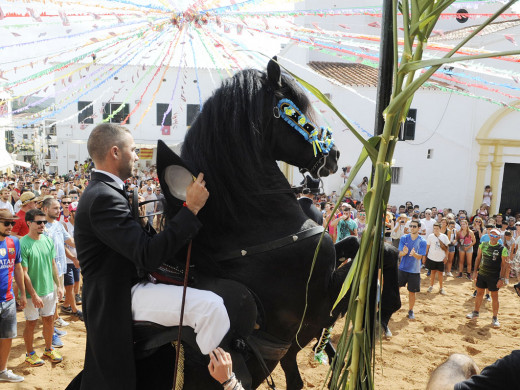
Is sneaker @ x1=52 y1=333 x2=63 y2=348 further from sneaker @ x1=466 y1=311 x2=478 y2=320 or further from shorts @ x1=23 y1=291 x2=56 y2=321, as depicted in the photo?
sneaker @ x1=466 y1=311 x2=478 y2=320

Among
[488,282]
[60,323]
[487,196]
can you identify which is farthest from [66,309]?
[487,196]

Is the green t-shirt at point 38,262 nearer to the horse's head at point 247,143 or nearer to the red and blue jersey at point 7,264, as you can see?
the red and blue jersey at point 7,264

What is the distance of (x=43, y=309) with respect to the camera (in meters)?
5.53

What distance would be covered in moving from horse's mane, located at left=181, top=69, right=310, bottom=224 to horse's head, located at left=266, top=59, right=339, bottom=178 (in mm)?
45

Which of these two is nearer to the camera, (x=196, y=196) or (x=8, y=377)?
(x=196, y=196)

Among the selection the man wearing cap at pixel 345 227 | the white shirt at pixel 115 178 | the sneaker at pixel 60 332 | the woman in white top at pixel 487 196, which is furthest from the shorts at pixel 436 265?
the woman in white top at pixel 487 196

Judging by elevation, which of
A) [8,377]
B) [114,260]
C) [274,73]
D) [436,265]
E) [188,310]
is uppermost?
[274,73]

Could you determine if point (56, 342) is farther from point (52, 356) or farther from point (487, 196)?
point (487, 196)

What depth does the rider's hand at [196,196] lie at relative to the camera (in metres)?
1.95

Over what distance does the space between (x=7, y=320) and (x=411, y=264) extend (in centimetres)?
669

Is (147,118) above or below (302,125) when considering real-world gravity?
above

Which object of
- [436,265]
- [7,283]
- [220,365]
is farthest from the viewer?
[436,265]

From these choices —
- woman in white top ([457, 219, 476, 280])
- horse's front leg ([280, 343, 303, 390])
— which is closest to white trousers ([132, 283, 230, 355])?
horse's front leg ([280, 343, 303, 390])

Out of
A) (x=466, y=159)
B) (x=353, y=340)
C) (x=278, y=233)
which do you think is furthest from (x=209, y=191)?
(x=466, y=159)
